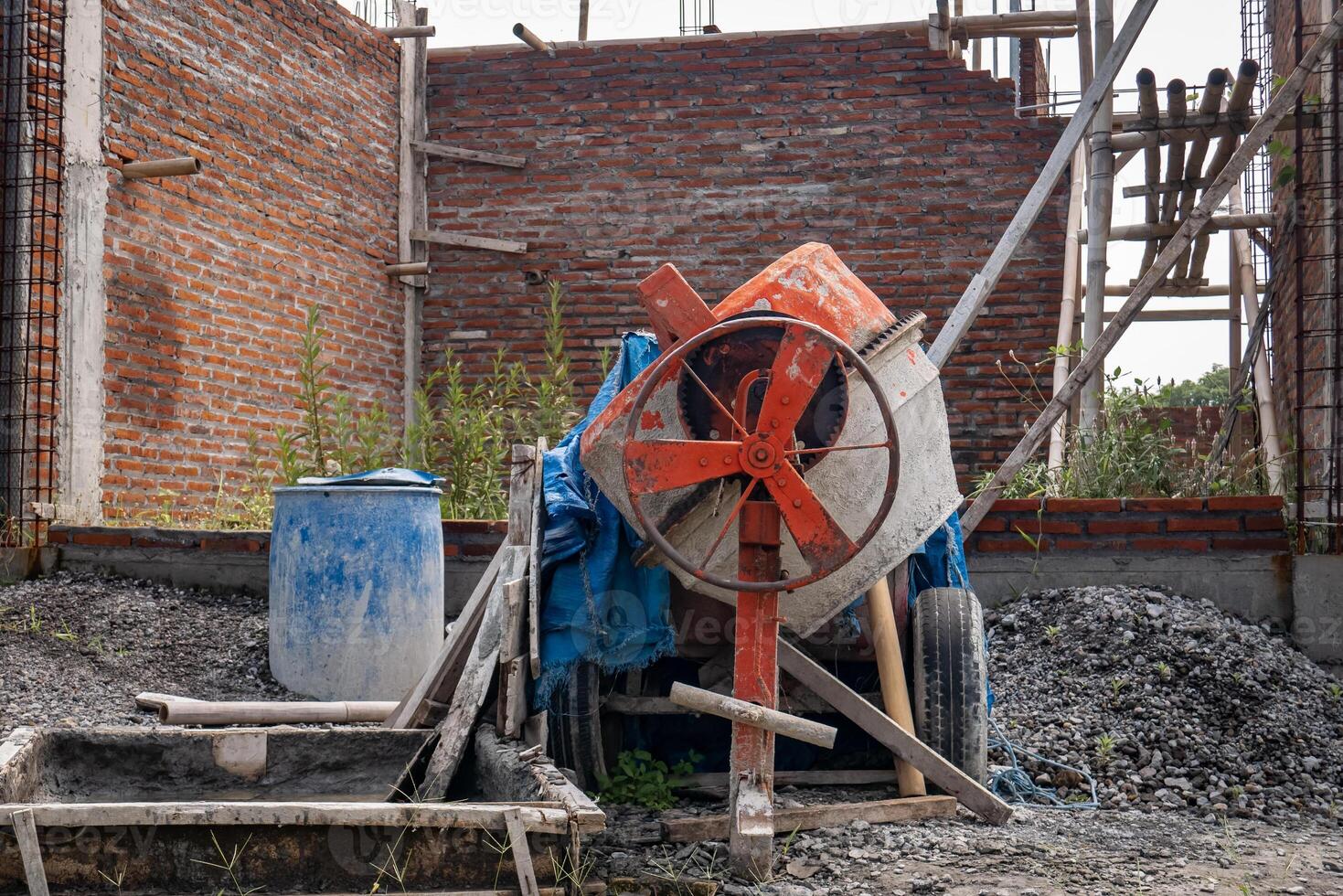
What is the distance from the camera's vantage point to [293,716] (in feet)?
13.5

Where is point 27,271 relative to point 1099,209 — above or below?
below

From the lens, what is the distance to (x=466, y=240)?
9.36 meters

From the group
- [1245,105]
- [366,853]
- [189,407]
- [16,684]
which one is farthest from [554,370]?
[366,853]

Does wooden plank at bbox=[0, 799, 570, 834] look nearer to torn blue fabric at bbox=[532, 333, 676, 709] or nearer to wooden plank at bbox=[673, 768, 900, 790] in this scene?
torn blue fabric at bbox=[532, 333, 676, 709]

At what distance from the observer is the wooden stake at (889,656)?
3672mm

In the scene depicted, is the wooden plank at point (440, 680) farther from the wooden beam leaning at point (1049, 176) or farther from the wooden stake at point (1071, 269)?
the wooden stake at point (1071, 269)

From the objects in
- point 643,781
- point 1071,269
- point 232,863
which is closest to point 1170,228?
point 1071,269

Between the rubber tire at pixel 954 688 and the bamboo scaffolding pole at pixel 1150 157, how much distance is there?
3.68 m

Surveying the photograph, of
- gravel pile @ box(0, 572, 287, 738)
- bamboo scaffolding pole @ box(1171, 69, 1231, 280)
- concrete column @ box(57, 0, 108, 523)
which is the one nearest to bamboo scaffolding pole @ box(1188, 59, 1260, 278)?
bamboo scaffolding pole @ box(1171, 69, 1231, 280)

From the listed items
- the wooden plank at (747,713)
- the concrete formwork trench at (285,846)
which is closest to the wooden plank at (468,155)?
the wooden plank at (747,713)

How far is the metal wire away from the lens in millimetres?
6305

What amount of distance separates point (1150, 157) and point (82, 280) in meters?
5.97

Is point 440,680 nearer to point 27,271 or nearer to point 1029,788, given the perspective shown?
point 1029,788

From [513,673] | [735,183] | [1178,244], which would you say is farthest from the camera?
[735,183]
